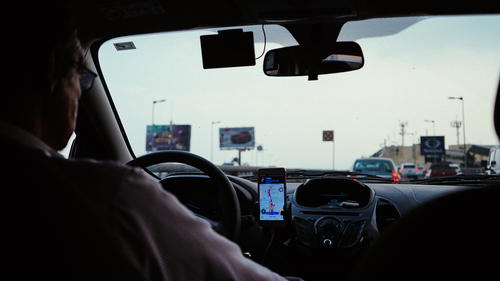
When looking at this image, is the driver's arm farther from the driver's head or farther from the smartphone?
the smartphone

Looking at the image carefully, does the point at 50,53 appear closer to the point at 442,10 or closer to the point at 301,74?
the point at 301,74

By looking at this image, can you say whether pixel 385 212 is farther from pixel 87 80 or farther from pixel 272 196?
pixel 87 80

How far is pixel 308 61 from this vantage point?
3.92 m

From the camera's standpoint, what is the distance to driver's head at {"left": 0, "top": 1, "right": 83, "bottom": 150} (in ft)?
3.95

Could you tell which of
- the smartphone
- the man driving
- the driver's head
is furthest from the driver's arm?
the smartphone

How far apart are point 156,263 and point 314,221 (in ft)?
10.1

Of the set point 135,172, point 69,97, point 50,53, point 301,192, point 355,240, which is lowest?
point 355,240

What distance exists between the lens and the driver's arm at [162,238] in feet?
3.43

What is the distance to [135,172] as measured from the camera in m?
1.12

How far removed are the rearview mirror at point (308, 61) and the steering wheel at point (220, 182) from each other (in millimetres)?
1428

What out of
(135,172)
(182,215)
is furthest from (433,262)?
(135,172)

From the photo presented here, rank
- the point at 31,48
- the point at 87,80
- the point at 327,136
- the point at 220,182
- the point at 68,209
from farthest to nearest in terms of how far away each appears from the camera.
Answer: the point at 327,136, the point at 220,182, the point at 87,80, the point at 31,48, the point at 68,209

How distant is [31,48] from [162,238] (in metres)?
0.61

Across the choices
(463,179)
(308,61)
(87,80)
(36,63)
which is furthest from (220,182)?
(463,179)
